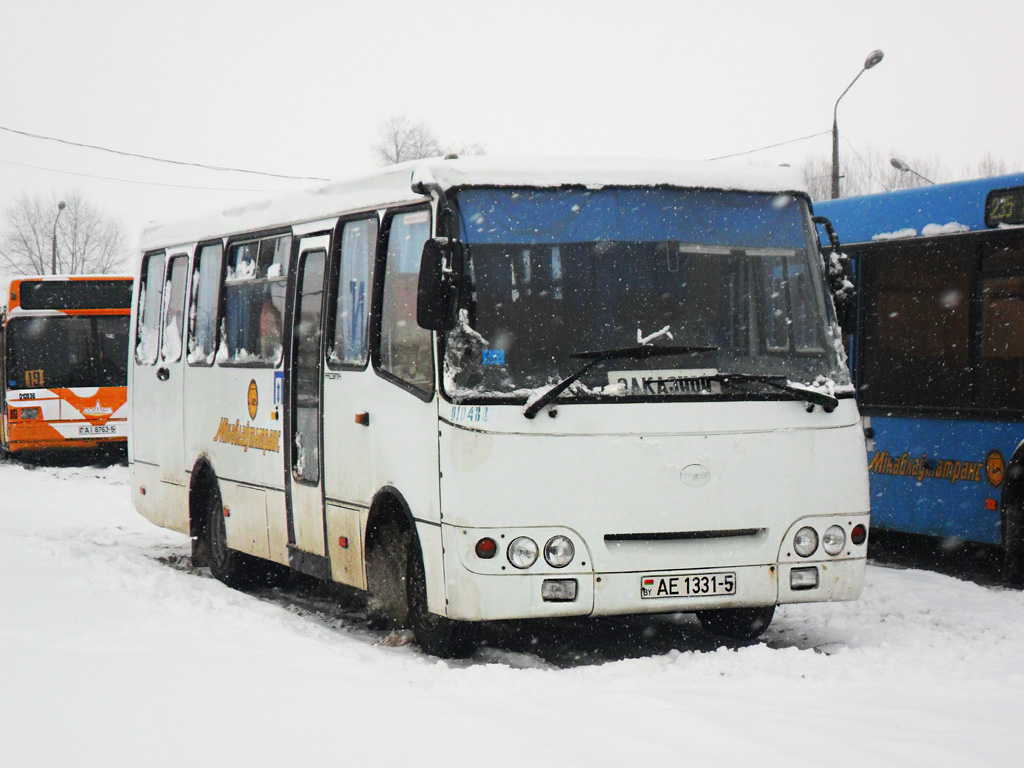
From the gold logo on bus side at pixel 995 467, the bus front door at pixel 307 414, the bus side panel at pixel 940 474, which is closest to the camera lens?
the bus front door at pixel 307 414

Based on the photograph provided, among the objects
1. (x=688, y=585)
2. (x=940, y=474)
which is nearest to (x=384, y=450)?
(x=688, y=585)

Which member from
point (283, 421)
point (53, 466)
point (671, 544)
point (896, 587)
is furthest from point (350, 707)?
point (53, 466)

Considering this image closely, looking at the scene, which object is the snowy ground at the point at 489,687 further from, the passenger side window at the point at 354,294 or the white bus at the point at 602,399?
the passenger side window at the point at 354,294

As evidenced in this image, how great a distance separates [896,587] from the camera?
37.6 ft

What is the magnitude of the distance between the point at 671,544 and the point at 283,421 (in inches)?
146

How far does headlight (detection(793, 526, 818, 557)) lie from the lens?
28.2ft

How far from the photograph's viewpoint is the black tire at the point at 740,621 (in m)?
9.66

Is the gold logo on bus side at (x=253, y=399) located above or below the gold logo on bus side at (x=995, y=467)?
above

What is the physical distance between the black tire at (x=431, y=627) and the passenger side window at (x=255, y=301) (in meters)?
2.73

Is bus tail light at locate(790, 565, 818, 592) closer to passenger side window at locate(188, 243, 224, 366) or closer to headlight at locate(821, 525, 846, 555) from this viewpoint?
headlight at locate(821, 525, 846, 555)

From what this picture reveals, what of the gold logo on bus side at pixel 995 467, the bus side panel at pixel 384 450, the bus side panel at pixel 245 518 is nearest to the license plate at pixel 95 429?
the bus side panel at pixel 245 518

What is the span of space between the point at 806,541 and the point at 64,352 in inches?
784

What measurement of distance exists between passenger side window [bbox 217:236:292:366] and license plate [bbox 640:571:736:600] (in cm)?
394

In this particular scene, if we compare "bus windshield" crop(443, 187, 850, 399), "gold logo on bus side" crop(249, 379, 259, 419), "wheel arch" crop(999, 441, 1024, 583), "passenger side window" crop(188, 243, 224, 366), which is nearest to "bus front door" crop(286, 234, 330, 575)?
"gold logo on bus side" crop(249, 379, 259, 419)
